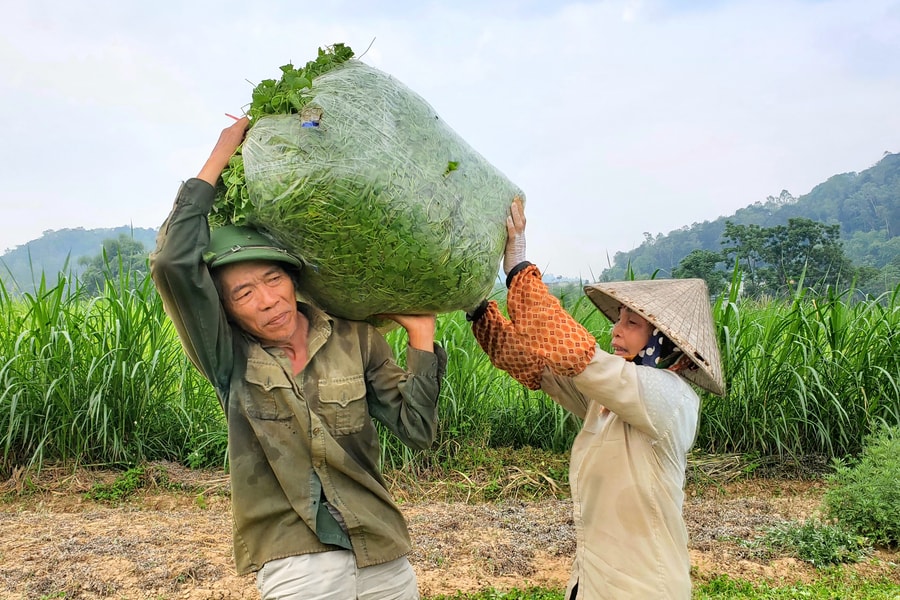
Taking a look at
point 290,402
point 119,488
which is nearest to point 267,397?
point 290,402

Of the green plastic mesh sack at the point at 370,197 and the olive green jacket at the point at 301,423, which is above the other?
the green plastic mesh sack at the point at 370,197

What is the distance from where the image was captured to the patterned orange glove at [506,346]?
83.0 inches

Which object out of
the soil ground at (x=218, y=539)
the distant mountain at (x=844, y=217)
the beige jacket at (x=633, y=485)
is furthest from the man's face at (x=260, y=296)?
the distant mountain at (x=844, y=217)

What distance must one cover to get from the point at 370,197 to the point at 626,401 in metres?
0.86

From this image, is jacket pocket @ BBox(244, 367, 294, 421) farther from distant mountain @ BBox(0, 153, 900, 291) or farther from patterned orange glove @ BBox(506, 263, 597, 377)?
distant mountain @ BBox(0, 153, 900, 291)

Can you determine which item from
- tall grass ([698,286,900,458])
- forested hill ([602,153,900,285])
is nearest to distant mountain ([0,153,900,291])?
forested hill ([602,153,900,285])

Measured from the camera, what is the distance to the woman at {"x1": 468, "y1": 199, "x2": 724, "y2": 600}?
1951 millimetres

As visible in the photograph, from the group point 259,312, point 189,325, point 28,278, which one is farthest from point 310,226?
point 28,278

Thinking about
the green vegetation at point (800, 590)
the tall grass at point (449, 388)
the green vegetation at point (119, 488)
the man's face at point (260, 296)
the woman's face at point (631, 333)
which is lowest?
the green vegetation at point (800, 590)

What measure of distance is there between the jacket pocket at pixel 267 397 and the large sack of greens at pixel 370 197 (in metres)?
0.24

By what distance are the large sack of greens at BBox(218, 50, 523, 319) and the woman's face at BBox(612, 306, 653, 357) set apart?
528mm

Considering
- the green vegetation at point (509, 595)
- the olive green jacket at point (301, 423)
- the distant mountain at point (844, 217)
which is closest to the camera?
the olive green jacket at point (301, 423)

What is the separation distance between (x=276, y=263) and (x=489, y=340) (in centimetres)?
72

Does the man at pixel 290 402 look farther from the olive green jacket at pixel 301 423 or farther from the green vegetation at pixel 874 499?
the green vegetation at pixel 874 499
